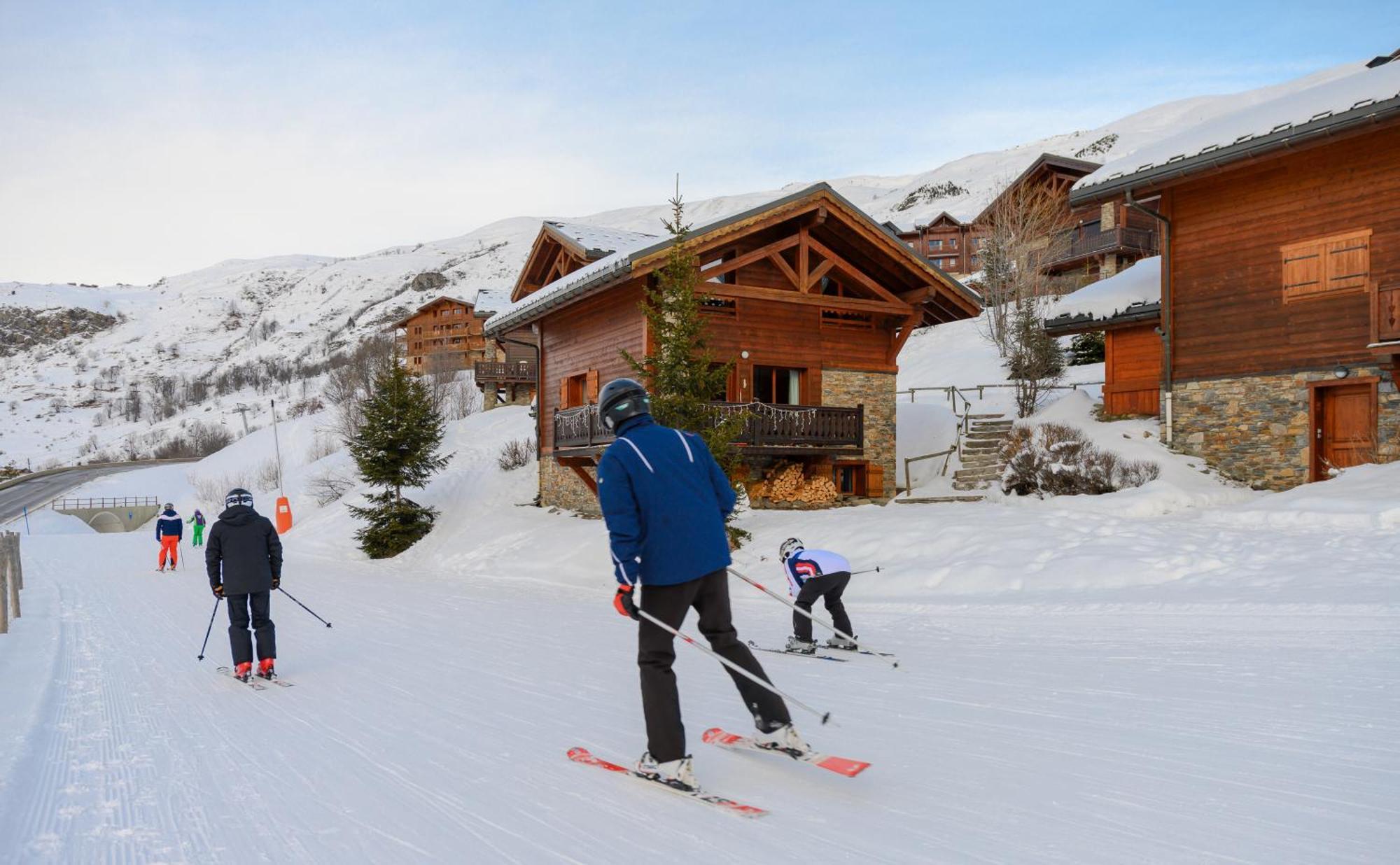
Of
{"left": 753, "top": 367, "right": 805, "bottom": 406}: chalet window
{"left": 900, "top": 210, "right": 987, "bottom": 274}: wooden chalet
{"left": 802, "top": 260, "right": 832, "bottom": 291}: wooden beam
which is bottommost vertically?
{"left": 753, "top": 367, "right": 805, "bottom": 406}: chalet window

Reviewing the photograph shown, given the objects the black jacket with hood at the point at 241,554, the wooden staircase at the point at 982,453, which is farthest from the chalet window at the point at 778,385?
the black jacket with hood at the point at 241,554

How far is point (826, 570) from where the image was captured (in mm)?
7633

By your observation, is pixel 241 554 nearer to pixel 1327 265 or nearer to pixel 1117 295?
pixel 1327 265

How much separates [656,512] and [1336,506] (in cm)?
1169

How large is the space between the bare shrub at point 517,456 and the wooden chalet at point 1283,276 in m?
18.5

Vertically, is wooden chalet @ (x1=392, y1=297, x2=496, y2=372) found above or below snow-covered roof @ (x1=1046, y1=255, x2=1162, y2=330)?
above

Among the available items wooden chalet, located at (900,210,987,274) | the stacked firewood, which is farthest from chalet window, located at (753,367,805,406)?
wooden chalet, located at (900,210,987,274)

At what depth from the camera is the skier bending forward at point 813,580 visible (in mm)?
7617

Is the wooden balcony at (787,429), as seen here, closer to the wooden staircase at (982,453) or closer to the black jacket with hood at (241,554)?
the wooden staircase at (982,453)

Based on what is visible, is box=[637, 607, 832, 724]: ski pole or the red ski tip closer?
the red ski tip

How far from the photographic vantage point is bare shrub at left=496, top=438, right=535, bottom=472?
29438mm

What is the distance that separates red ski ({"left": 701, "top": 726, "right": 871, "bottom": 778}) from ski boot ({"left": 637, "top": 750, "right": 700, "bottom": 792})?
1.81 ft

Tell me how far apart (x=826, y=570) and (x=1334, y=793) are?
4089 millimetres

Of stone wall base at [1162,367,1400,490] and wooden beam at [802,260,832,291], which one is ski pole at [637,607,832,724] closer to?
stone wall base at [1162,367,1400,490]
